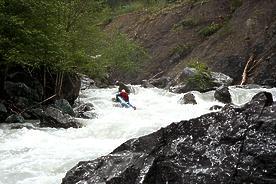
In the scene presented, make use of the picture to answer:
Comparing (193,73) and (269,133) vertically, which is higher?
(269,133)

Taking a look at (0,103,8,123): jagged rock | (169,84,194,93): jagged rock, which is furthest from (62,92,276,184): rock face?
(169,84,194,93): jagged rock

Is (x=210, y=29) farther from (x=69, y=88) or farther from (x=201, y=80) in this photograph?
(x=69, y=88)

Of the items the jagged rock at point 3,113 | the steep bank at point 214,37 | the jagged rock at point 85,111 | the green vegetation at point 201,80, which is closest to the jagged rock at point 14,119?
the jagged rock at point 3,113

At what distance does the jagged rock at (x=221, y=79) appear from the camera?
23.6 metres

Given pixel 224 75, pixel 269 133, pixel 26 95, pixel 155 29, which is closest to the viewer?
pixel 269 133

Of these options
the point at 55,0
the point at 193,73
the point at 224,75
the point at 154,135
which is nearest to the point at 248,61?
the point at 224,75

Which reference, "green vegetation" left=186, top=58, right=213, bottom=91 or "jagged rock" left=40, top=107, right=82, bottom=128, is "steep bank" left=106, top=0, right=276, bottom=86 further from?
"jagged rock" left=40, top=107, right=82, bottom=128

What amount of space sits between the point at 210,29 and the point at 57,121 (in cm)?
1938

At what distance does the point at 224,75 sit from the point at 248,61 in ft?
5.18

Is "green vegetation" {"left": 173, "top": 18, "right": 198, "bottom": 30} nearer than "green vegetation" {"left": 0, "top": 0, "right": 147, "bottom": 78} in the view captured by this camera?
No

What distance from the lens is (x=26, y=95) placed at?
1667 centimetres

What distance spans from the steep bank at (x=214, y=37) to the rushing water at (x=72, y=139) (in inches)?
220

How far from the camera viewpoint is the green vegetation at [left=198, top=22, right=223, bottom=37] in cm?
3102

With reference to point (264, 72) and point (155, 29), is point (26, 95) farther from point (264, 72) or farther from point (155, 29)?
point (155, 29)
